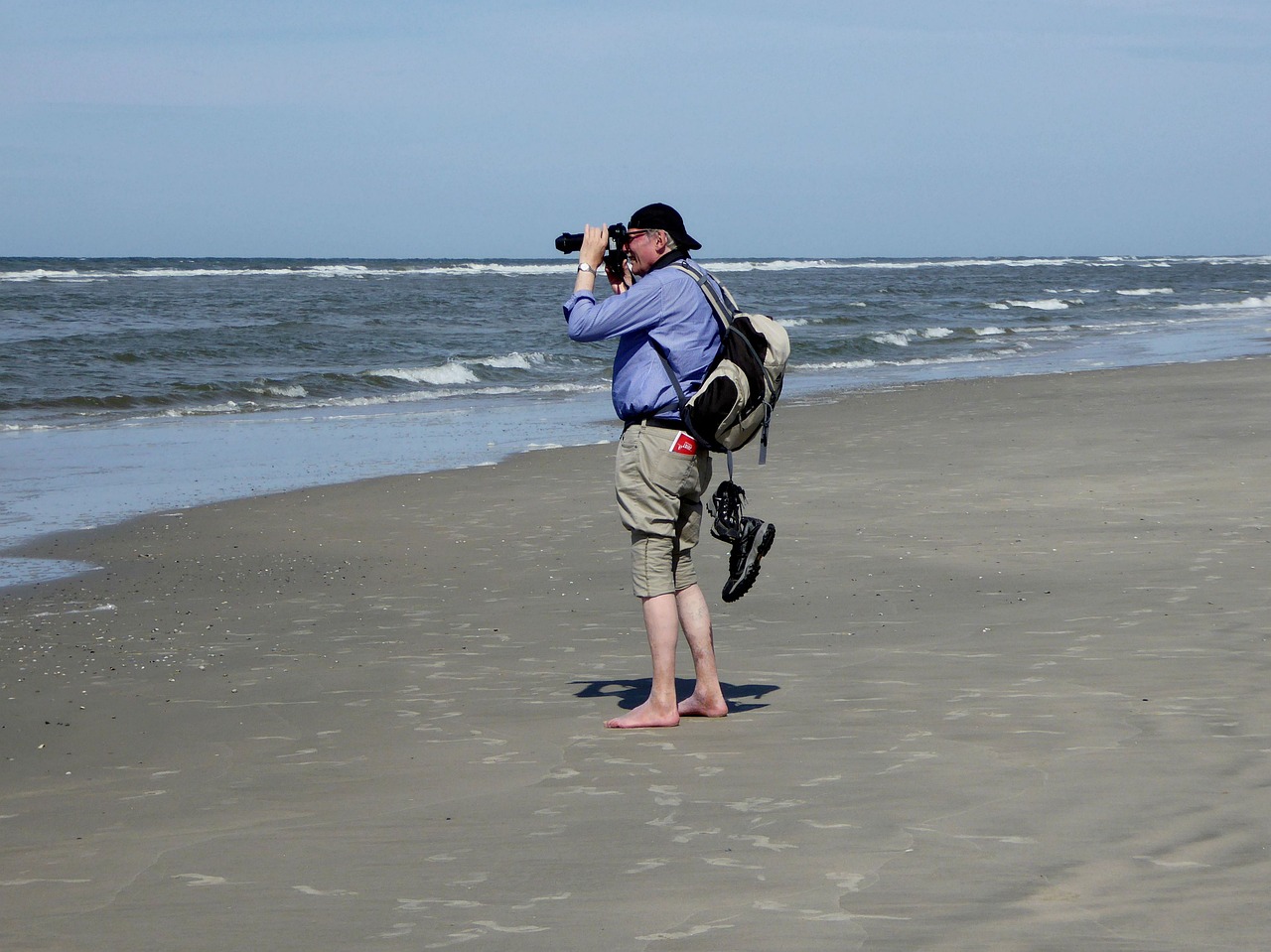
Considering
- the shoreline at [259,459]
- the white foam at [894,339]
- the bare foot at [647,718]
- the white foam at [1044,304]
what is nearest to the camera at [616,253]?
the bare foot at [647,718]

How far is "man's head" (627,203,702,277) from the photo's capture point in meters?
4.37

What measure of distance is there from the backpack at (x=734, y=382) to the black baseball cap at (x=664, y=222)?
0.11 m

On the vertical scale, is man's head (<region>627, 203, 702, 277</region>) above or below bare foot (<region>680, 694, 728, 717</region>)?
above

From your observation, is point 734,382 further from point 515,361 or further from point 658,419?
point 515,361

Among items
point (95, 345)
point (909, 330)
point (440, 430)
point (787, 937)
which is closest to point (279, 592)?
point (787, 937)

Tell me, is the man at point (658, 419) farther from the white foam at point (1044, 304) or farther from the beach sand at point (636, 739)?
the white foam at point (1044, 304)

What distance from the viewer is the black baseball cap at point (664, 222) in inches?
172

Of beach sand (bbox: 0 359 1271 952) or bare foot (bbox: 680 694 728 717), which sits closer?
beach sand (bbox: 0 359 1271 952)

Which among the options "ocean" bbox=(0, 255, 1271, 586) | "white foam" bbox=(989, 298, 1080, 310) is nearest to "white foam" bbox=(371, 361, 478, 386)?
"ocean" bbox=(0, 255, 1271, 586)

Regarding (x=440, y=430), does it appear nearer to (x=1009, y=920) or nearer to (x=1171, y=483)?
(x=1171, y=483)

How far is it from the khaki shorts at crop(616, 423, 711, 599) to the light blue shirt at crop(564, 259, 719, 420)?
106 mm

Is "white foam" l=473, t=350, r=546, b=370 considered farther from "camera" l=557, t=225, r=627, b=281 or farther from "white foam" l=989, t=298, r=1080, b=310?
"white foam" l=989, t=298, r=1080, b=310

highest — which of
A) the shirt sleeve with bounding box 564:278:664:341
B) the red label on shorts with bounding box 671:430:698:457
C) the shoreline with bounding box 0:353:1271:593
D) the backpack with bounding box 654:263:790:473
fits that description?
the shirt sleeve with bounding box 564:278:664:341

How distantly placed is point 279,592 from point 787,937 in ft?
15.4
